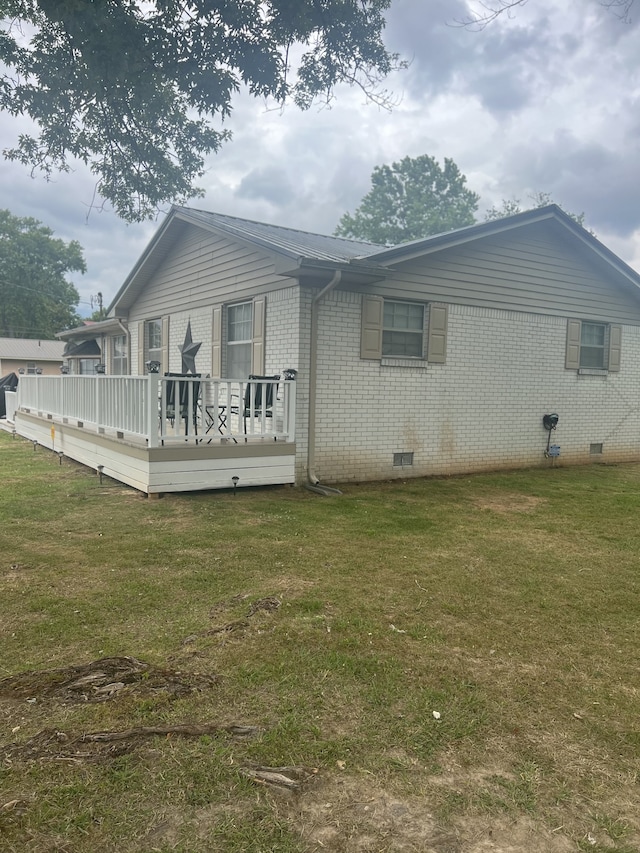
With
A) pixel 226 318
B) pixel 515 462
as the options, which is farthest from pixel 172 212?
pixel 515 462

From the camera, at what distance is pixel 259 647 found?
10.2ft

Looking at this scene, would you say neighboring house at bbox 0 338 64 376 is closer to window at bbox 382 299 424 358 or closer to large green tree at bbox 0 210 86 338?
large green tree at bbox 0 210 86 338

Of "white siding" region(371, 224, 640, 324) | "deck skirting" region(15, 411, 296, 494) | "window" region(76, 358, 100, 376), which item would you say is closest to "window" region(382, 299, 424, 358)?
"white siding" region(371, 224, 640, 324)

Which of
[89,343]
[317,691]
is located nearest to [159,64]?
[317,691]

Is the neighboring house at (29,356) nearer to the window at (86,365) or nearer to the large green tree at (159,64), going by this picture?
the window at (86,365)

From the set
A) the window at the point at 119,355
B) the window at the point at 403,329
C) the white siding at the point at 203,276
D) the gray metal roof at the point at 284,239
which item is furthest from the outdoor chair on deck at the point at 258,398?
the window at the point at 119,355

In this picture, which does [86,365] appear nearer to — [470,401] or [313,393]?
[313,393]

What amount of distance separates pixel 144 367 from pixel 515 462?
8201mm

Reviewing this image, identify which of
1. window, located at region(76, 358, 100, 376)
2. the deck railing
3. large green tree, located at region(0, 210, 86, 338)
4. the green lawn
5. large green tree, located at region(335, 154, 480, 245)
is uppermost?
large green tree, located at region(335, 154, 480, 245)

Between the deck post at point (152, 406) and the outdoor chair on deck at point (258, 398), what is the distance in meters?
1.07

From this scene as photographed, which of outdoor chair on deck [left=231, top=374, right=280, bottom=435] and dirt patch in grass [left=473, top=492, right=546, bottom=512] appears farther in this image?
outdoor chair on deck [left=231, top=374, right=280, bottom=435]

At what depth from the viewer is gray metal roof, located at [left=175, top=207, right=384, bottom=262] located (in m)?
7.34

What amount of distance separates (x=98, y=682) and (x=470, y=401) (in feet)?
25.3

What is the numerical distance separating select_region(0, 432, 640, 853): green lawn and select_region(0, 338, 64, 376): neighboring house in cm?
3317
